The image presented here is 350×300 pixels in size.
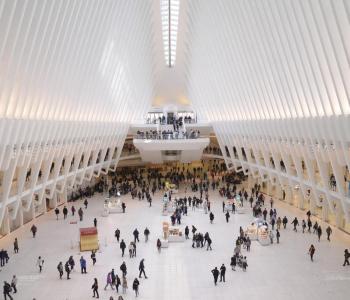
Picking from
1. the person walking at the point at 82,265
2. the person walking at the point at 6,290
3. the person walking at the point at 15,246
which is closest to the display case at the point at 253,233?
the person walking at the point at 82,265

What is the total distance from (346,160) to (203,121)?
27.2 m

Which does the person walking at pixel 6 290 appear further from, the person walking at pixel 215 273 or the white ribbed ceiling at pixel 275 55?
the white ribbed ceiling at pixel 275 55

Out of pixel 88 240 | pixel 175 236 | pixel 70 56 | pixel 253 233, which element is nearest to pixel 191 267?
pixel 175 236

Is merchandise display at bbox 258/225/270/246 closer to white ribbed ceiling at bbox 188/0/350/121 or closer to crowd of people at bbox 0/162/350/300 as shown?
crowd of people at bbox 0/162/350/300

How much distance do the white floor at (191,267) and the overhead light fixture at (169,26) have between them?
59.8 feet

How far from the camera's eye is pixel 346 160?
1631cm

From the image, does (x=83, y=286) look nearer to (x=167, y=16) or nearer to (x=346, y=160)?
(x=346, y=160)

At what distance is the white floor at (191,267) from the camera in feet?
47.9

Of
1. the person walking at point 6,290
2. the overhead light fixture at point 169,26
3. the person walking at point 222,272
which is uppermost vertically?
the overhead light fixture at point 169,26

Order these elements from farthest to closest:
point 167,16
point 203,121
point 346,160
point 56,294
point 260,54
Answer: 1. point 203,121
2. point 167,16
3. point 260,54
4. point 346,160
5. point 56,294

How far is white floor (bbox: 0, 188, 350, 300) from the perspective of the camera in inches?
575

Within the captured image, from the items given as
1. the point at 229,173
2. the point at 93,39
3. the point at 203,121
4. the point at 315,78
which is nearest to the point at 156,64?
the point at 203,121

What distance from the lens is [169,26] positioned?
126 ft

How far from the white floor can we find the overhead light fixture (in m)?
18.2
